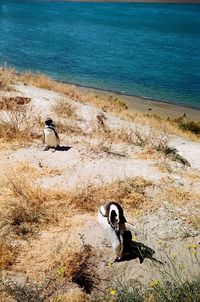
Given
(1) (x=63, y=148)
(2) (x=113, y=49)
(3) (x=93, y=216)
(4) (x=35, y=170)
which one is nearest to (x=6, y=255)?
(3) (x=93, y=216)

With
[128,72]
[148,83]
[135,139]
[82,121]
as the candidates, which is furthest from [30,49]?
[135,139]

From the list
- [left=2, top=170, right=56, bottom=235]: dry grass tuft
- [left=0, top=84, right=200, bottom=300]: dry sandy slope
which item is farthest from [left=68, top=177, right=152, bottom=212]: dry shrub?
[left=2, top=170, right=56, bottom=235]: dry grass tuft

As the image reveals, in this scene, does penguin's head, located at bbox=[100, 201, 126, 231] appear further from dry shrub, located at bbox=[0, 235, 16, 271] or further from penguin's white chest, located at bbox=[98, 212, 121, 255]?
dry shrub, located at bbox=[0, 235, 16, 271]

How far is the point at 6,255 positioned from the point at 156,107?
18.4 metres

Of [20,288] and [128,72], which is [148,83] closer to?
[128,72]

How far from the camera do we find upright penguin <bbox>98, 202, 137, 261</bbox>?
23.0ft

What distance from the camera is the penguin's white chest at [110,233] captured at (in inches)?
277

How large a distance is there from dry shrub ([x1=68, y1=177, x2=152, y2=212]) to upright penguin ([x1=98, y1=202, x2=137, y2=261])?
1.10m

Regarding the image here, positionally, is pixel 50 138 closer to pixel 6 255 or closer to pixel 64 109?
pixel 6 255

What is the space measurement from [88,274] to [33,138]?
6056 mm

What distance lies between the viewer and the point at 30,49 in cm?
3859

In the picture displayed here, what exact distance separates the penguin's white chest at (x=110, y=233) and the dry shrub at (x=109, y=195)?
2.97ft

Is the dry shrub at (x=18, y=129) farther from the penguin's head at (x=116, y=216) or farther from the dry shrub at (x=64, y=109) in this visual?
the penguin's head at (x=116, y=216)

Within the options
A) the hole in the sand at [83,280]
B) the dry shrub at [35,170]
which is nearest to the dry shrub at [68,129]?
the dry shrub at [35,170]
